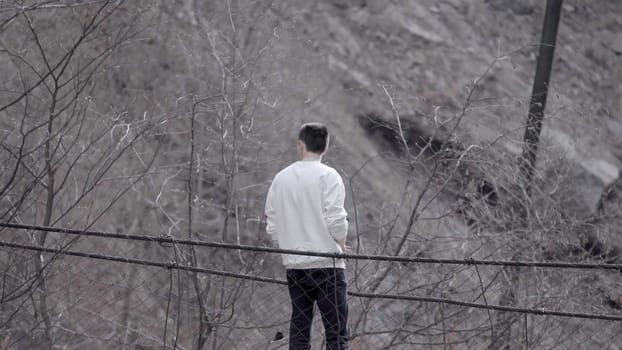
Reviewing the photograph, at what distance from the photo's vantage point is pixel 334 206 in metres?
4.60

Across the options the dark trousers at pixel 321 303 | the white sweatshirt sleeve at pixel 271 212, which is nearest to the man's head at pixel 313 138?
the white sweatshirt sleeve at pixel 271 212

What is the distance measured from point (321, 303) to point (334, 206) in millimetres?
513

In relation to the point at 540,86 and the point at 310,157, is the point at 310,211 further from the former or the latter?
the point at 540,86

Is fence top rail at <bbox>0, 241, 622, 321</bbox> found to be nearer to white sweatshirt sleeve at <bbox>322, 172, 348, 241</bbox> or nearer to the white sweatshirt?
the white sweatshirt

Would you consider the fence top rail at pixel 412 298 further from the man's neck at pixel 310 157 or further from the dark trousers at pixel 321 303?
the man's neck at pixel 310 157

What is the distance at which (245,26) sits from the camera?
31.3 ft

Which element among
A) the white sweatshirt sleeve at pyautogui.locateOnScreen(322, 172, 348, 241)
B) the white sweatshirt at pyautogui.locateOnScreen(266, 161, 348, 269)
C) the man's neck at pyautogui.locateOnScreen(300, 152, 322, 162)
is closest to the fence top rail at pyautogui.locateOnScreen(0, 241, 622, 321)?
the white sweatshirt at pyautogui.locateOnScreen(266, 161, 348, 269)

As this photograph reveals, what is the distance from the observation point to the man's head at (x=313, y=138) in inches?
183

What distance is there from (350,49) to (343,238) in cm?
→ 1130

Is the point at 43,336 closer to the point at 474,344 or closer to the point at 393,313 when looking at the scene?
the point at 393,313

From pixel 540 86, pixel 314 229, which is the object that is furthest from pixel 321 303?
pixel 540 86

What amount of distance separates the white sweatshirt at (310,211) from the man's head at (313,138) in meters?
0.07

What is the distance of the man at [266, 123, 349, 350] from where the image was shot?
4.65 meters

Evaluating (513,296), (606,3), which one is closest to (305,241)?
(513,296)
